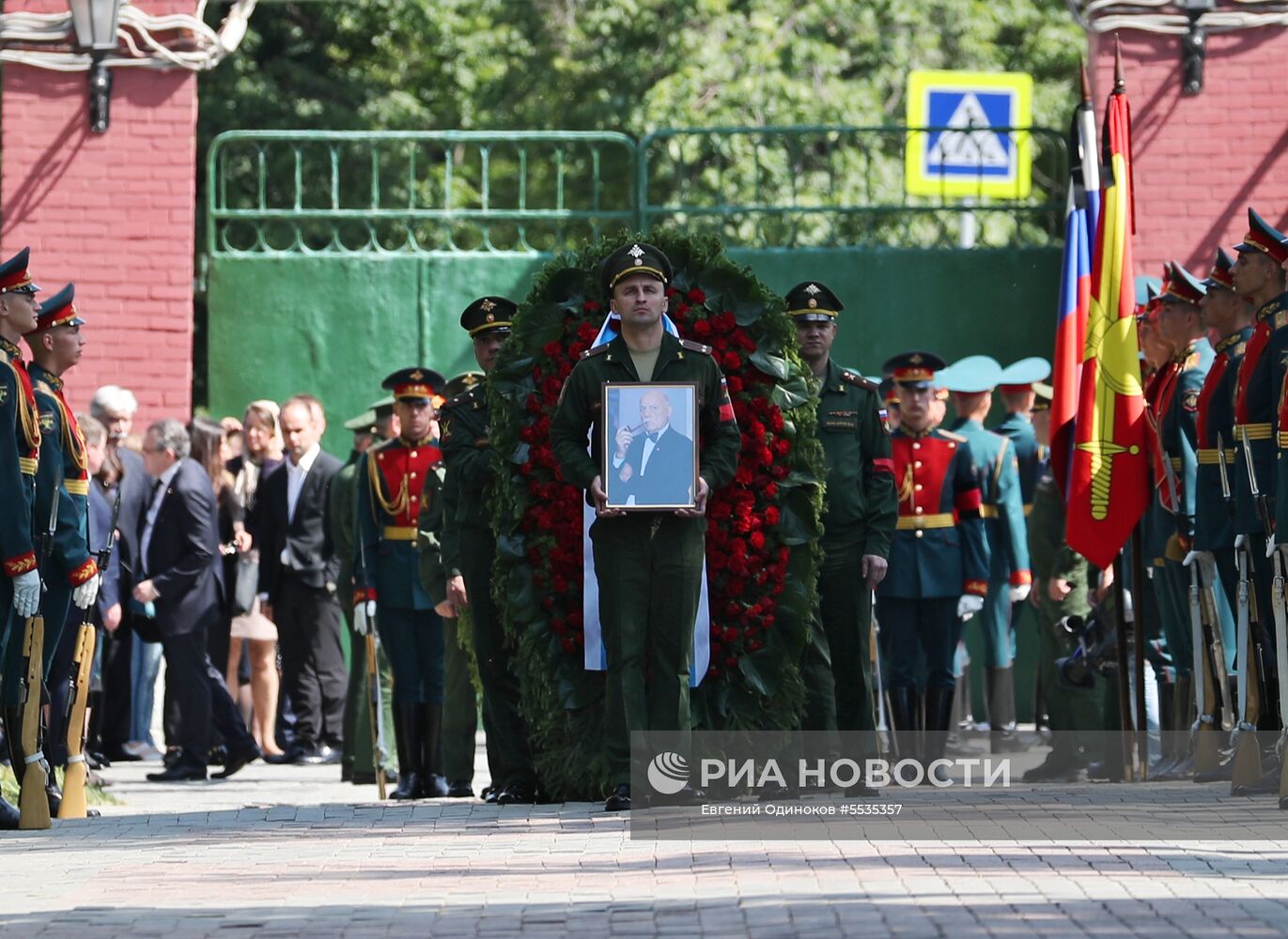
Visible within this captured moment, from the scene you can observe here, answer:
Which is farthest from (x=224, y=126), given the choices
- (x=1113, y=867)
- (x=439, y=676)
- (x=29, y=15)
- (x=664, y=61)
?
(x=1113, y=867)

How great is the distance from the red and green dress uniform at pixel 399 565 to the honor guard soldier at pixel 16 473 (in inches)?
102

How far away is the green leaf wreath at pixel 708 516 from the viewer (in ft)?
33.8

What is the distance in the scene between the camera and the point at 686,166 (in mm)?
23375

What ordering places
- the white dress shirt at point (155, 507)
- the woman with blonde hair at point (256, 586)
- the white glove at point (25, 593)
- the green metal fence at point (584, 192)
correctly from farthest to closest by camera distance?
the green metal fence at point (584, 192)
the woman with blonde hair at point (256, 586)
the white dress shirt at point (155, 507)
the white glove at point (25, 593)

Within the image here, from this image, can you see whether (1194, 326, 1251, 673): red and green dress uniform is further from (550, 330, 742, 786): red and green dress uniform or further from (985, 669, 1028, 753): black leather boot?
(985, 669, 1028, 753): black leather boot

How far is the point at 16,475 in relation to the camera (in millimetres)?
9938

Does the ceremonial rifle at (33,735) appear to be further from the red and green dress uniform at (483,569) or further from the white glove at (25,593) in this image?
the red and green dress uniform at (483,569)

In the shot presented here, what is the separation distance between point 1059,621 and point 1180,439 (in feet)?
6.90

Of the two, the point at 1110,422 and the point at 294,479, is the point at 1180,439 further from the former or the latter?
the point at 294,479

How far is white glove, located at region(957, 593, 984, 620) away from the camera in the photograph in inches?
511

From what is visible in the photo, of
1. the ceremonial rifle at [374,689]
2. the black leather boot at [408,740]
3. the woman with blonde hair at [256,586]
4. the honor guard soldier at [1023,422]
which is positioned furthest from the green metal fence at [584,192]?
the black leather boot at [408,740]

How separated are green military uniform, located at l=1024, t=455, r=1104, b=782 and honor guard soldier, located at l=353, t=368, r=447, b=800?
3069 mm

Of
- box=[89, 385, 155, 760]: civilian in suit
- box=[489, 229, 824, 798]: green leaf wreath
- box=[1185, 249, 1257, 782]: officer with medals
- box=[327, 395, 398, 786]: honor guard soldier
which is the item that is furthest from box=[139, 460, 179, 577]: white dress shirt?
box=[1185, 249, 1257, 782]: officer with medals

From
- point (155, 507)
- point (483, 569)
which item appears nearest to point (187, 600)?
point (155, 507)
